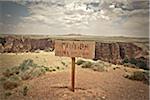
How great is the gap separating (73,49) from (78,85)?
11.8 inches

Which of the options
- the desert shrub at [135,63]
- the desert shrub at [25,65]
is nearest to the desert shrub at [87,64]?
the desert shrub at [135,63]

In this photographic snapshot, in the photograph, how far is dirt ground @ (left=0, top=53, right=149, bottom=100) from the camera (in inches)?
95.5

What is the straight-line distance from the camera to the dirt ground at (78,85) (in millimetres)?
2426

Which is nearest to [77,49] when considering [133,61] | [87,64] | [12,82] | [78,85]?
[87,64]

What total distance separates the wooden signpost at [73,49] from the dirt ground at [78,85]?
0.04 meters

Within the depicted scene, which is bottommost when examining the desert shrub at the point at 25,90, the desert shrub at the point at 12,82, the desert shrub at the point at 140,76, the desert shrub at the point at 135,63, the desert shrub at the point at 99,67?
the desert shrub at the point at 25,90

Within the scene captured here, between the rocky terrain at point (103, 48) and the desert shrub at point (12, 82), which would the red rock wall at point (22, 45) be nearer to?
the rocky terrain at point (103, 48)

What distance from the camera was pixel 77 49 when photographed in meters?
2.47

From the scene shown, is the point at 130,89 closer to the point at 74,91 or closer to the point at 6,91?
the point at 74,91

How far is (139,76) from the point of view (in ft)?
7.86

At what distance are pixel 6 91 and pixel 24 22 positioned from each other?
1.98 feet

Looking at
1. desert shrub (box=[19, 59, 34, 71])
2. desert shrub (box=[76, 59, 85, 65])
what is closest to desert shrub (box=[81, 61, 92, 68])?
desert shrub (box=[76, 59, 85, 65])

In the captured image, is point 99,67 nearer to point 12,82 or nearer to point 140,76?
point 140,76

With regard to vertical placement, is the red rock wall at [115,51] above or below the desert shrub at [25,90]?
above
